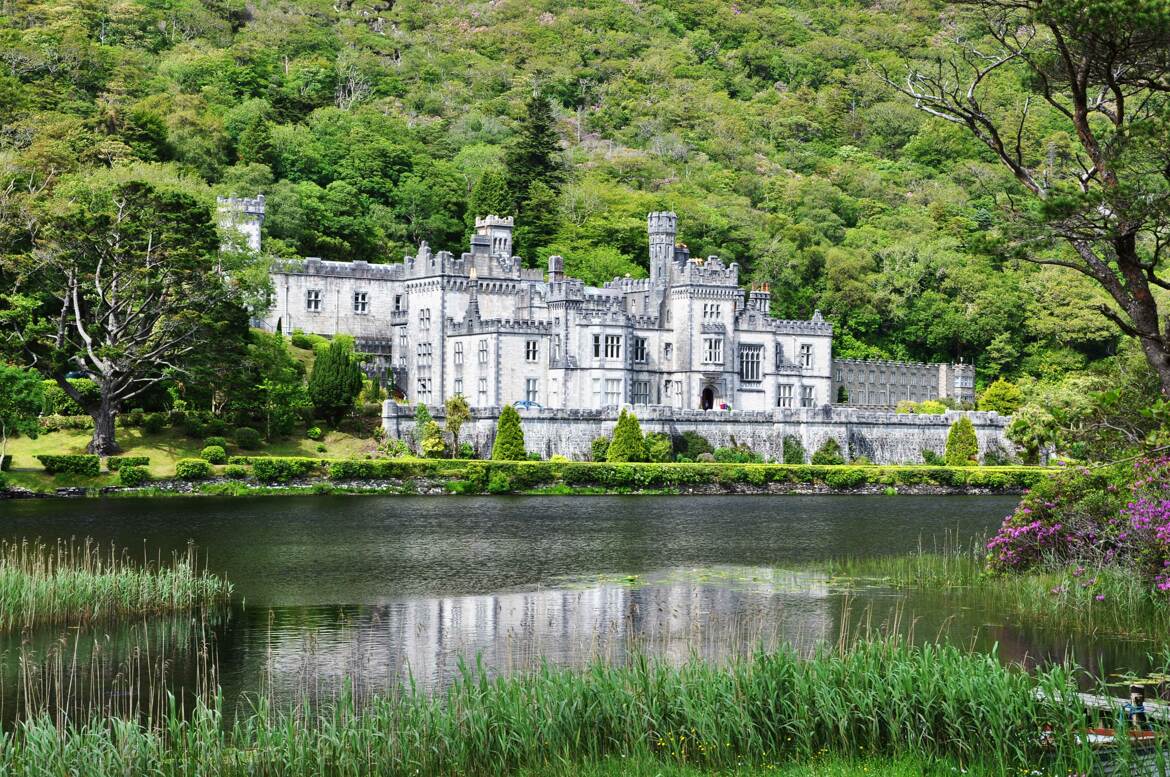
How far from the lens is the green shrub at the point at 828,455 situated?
70.0 meters

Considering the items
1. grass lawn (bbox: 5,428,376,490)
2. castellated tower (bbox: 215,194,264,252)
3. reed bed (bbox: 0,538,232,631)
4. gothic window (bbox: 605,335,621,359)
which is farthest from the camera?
castellated tower (bbox: 215,194,264,252)

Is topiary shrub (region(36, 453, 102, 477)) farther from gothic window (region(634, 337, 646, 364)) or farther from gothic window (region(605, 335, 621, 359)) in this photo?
gothic window (region(634, 337, 646, 364))

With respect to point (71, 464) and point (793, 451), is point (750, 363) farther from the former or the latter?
point (71, 464)

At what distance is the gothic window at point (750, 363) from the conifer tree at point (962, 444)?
11793mm

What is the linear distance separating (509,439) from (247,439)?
11057 millimetres

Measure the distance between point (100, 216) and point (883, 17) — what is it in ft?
456

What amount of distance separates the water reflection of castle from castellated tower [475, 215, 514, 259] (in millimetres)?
51010

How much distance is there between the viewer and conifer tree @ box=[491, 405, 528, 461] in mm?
63469

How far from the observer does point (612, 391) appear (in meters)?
73.4

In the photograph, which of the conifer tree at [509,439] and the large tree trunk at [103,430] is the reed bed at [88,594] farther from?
the conifer tree at [509,439]

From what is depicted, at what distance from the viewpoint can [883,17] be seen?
178 meters

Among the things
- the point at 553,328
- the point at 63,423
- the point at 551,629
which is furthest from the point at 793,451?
the point at 551,629

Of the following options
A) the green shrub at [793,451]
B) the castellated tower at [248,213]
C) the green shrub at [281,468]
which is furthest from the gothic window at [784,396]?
the green shrub at [281,468]

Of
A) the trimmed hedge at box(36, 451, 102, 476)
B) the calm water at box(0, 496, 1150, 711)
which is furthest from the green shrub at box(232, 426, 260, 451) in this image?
the calm water at box(0, 496, 1150, 711)
